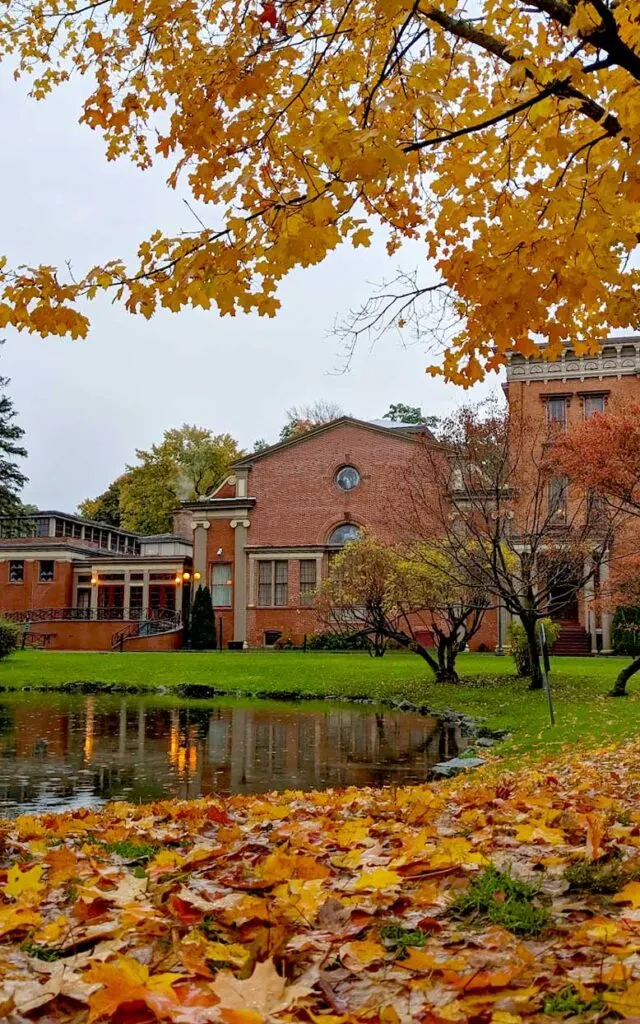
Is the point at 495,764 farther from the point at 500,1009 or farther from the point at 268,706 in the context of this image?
the point at 268,706

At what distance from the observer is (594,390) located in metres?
36.1

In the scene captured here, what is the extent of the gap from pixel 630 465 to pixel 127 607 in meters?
30.8

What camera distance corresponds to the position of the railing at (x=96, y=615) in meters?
40.8

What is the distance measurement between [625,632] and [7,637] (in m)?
22.0

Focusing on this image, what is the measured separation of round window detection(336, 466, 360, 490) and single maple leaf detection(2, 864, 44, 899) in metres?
36.2

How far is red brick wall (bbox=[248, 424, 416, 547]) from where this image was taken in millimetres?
38844

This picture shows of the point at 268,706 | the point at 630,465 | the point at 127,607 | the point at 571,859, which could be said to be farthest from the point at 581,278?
the point at 127,607

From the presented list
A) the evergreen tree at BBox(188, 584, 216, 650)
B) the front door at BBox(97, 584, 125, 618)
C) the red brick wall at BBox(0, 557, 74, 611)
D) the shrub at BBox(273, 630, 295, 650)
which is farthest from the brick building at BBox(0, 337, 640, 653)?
the red brick wall at BBox(0, 557, 74, 611)

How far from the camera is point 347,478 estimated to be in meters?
39.5

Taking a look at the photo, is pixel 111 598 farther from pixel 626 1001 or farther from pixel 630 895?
pixel 626 1001

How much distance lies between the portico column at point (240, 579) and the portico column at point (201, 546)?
4.95 feet

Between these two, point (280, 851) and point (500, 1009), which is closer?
point (500, 1009)

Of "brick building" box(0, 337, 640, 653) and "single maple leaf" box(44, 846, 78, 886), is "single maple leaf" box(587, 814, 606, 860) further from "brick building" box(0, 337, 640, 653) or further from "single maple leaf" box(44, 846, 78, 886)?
"brick building" box(0, 337, 640, 653)

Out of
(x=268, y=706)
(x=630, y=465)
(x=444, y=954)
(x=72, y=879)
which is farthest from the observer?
(x=268, y=706)
